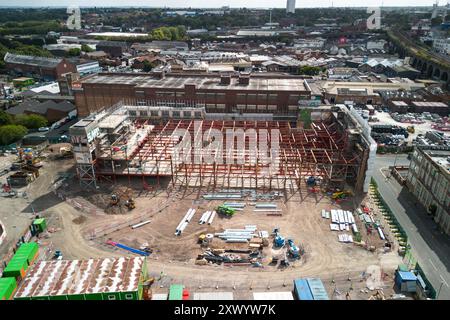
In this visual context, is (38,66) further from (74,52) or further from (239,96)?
(239,96)

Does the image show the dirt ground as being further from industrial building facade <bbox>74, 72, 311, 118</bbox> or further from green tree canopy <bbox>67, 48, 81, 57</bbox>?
green tree canopy <bbox>67, 48, 81, 57</bbox>

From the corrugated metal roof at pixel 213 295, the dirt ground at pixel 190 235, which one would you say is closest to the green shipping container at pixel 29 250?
the dirt ground at pixel 190 235

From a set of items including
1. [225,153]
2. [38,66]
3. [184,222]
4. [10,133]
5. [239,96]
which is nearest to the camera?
[184,222]

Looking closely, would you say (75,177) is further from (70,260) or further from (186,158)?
(70,260)

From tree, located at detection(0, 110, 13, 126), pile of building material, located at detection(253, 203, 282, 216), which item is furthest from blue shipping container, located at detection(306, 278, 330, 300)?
tree, located at detection(0, 110, 13, 126)

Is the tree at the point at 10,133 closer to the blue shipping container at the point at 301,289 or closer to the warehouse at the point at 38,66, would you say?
the warehouse at the point at 38,66

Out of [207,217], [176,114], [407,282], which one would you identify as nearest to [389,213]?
[407,282]
